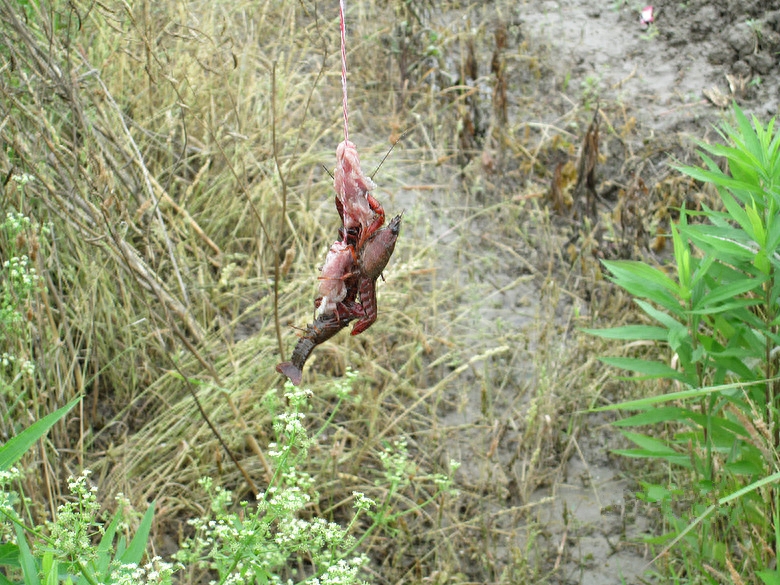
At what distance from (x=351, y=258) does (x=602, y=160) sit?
3.71 m

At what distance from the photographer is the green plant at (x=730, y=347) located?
252cm

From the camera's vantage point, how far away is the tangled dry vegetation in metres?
3.20

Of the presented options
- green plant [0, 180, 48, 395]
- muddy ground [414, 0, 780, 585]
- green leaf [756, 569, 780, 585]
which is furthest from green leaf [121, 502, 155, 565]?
muddy ground [414, 0, 780, 585]

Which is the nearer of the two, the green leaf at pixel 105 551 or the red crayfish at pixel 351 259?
the red crayfish at pixel 351 259

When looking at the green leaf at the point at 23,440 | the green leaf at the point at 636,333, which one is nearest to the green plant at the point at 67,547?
the green leaf at the point at 23,440

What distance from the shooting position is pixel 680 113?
16.9 ft

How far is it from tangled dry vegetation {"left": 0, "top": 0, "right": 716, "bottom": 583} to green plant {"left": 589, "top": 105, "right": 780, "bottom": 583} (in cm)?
69

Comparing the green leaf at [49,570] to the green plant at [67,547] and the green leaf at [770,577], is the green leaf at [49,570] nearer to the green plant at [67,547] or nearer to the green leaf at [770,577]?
the green plant at [67,547]

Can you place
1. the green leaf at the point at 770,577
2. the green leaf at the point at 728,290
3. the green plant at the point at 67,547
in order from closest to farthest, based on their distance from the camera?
the green plant at the point at 67,547, the green leaf at the point at 770,577, the green leaf at the point at 728,290

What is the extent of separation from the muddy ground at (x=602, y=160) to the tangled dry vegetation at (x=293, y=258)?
3 cm

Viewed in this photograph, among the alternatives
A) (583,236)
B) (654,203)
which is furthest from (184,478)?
(654,203)

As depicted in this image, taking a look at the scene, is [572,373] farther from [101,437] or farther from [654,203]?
[101,437]

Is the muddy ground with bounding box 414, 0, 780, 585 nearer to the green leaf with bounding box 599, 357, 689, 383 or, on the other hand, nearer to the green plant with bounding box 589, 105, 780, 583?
the green plant with bounding box 589, 105, 780, 583

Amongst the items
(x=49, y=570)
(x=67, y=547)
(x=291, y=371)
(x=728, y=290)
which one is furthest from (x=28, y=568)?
(x=728, y=290)
